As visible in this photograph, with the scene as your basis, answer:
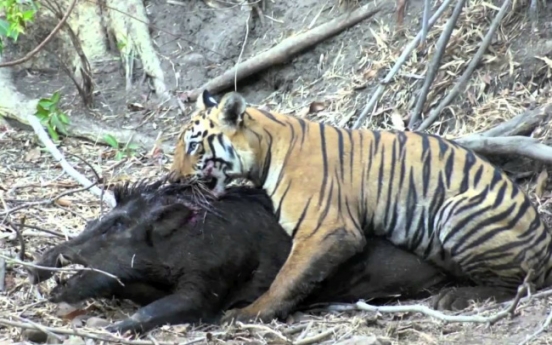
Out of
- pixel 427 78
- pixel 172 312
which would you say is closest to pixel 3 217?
pixel 172 312

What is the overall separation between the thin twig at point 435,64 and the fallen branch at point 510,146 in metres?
0.76

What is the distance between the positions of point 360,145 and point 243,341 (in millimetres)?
1603

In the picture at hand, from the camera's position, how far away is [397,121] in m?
7.24

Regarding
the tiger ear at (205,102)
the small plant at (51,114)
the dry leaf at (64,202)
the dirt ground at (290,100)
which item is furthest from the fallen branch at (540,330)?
the small plant at (51,114)

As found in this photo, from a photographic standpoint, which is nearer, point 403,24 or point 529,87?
point 529,87

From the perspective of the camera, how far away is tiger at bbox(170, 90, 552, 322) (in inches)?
192

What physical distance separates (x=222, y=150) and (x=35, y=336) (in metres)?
1.64

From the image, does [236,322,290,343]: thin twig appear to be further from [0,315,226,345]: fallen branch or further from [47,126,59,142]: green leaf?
[47,126,59,142]: green leaf

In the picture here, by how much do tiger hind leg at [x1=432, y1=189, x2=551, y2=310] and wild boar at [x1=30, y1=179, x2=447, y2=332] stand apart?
238 millimetres

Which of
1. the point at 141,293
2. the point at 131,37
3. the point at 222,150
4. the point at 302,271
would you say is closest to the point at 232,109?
the point at 222,150

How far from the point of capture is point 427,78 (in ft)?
22.4

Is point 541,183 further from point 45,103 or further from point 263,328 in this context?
point 45,103

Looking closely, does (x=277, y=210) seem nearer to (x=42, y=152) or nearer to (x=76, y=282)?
(x=76, y=282)

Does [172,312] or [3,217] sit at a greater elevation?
[3,217]
